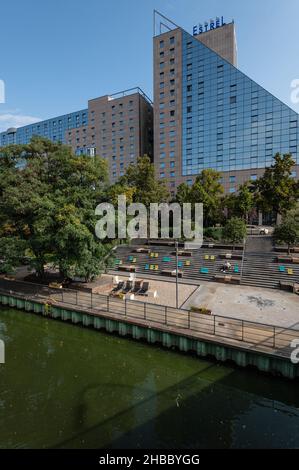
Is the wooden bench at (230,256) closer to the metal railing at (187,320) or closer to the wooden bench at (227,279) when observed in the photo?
the wooden bench at (227,279)

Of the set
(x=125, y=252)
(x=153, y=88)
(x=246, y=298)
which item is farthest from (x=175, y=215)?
(x=153, y=88)

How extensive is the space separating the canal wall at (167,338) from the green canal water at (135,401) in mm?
405

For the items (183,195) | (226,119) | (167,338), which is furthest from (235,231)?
(226,119)

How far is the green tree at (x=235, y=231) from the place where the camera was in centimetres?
3003

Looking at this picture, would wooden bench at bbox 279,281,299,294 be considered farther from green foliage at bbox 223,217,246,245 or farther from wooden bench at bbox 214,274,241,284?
green foliage at bbox 223,217,246,245

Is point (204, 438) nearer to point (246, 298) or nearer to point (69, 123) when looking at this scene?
point (246, 298)

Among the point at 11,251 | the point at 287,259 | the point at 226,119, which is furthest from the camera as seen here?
the point at 226,119

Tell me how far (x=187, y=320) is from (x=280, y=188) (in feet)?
84.2

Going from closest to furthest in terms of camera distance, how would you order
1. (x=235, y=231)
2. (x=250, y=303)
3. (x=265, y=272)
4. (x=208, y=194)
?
(x=250, y=303) < (x=265, y=272) < (x=235, y=231) < (x=208, y=194)

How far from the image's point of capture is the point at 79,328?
17.6 m

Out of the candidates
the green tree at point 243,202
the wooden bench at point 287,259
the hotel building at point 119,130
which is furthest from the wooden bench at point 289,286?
the hotel building at point 119,130

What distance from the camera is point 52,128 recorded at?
106 metres

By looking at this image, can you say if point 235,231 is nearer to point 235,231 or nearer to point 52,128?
point 235,231

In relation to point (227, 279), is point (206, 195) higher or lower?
higher
